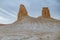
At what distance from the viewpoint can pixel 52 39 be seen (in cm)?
1012

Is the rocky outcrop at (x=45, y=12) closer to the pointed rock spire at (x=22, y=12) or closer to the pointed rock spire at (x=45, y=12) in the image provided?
the pointed rock spire at (x=45, y=12)

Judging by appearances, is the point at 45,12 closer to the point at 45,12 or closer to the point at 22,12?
the point at 45,12

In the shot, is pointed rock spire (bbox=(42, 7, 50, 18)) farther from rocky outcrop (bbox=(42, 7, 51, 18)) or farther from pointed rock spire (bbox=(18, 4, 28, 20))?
pointed rock spire (bbox=(18, 4, 28, 20))

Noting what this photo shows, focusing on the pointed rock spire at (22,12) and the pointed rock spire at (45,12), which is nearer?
the pointed rock spire at (45,12)

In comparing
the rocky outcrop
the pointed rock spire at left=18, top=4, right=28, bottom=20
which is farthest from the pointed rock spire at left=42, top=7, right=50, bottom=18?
the pointed rock spire at left=18, top=4, right=28, bottom=20

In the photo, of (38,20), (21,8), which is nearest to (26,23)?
(38,20)

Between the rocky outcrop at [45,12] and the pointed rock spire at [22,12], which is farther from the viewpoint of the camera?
the pointed rock spire at [22,12]

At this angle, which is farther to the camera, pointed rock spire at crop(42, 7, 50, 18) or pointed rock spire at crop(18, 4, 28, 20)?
pointed rock spire at crop(18, 4, 28, 20)

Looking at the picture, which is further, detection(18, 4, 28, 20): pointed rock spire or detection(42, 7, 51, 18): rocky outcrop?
detection(18, 4, 28, 20): pointed rock spire

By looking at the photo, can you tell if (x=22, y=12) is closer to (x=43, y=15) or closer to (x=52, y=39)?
(x=43, y=15)

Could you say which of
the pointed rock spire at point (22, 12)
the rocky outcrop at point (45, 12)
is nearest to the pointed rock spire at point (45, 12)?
the rocky outcrop at point (45, 12)

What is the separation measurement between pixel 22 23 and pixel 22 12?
116 inches

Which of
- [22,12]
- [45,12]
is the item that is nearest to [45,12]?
[45,12]

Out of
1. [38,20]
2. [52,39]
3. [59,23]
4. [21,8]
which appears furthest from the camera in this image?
[21,8]
